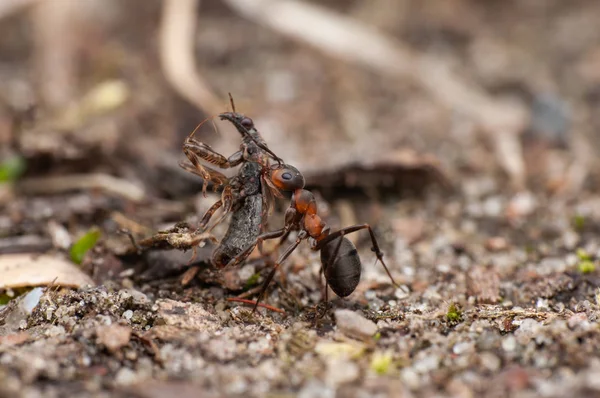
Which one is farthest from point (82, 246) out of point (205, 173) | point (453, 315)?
point (453, 315)

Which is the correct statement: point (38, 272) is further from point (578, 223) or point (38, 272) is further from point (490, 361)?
point (578, 223)

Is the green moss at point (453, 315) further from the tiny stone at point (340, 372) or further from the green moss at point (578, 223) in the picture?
the green moss at point (578, 223)

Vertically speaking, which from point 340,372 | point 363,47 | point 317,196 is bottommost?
point 340,372

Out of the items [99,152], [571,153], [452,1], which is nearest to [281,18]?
[452,1]

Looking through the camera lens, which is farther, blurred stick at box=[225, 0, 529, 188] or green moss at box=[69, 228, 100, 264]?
blurred stick at box=[225, 0, 529, 188]

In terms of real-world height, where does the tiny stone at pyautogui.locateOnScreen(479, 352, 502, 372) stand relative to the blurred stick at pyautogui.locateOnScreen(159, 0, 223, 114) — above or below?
below

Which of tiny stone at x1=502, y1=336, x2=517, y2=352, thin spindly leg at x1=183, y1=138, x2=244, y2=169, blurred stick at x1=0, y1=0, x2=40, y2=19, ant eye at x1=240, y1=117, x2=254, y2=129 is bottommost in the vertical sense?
tiny stone at x1=502, y1=336, x2=517, y2=352

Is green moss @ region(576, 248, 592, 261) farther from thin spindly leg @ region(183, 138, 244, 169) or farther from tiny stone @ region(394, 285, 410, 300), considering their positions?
thin spindly leg @ region(183, 138, 244, 169)

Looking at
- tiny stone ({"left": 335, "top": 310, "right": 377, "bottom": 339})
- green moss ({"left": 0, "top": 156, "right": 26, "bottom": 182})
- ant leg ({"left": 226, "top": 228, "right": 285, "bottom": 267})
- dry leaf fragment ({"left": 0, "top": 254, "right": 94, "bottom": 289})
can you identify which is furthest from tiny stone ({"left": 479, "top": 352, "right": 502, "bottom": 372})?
green moss ({"left": 0, "top": 156, "right": 26, "bottom": 182})
